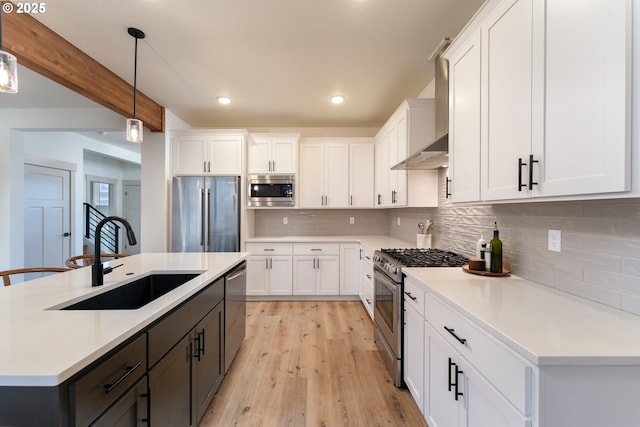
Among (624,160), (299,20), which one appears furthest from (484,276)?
(299,20)

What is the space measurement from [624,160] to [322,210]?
3803 millimetres

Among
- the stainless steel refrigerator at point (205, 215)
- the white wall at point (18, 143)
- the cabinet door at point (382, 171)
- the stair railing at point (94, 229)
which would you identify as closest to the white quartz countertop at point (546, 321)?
the cabinet door at point (382, 171)

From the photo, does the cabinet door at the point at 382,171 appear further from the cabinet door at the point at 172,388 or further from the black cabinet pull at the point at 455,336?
the cabinet door at the point at 172,388

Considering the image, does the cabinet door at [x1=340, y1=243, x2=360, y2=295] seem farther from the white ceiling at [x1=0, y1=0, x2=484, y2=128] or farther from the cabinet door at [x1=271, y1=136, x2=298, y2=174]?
the white ceiling at [x1=0, y1=0, x2=484, y2=128]

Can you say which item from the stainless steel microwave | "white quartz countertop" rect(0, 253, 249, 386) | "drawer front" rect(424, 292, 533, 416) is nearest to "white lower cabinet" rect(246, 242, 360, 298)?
the stainless steel microwave

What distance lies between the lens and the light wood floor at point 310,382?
1.78 metres

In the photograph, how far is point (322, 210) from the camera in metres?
4.52

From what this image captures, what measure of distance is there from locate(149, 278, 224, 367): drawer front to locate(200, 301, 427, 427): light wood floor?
29.4 inches

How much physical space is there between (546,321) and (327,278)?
3071 mm

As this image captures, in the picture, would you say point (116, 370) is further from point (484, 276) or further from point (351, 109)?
point (351, 109)

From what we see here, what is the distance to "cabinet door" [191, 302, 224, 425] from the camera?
60.9 inches

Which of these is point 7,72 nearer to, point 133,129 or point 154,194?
point 133,129

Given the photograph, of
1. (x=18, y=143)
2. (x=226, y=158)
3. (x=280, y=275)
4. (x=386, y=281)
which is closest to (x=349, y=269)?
(x=280, y=275)

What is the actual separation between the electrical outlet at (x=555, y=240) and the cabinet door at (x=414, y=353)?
80cm
